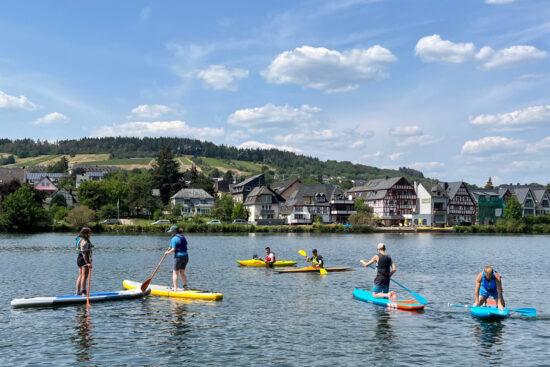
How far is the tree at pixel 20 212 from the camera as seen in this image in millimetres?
87375

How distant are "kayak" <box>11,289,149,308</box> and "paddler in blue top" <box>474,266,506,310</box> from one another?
1431 centimetres

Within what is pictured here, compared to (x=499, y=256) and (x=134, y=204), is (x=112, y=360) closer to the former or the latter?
(x=499, y=256)

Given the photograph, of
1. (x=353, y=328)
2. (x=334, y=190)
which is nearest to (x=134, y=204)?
(x=334, y=190)

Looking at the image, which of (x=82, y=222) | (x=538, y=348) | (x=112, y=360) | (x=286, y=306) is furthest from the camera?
(x=82, y=222)

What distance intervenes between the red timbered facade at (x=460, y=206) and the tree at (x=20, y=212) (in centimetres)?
9527

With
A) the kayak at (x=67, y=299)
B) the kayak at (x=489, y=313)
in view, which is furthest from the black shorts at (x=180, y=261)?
the kayak at (x=489, y=313)

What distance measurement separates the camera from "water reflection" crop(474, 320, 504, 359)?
1532 centimetres

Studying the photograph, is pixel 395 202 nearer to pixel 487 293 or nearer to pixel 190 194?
pixel 190 194

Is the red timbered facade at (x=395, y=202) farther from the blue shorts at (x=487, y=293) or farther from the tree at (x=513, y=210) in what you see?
the blue shorts at (x=487, y=293)

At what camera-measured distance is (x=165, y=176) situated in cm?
14488

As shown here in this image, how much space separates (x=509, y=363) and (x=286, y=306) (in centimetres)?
972

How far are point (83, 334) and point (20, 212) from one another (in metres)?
81.3

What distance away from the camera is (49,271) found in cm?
3328

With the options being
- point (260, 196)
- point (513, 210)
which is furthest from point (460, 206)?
point (260, 196)
